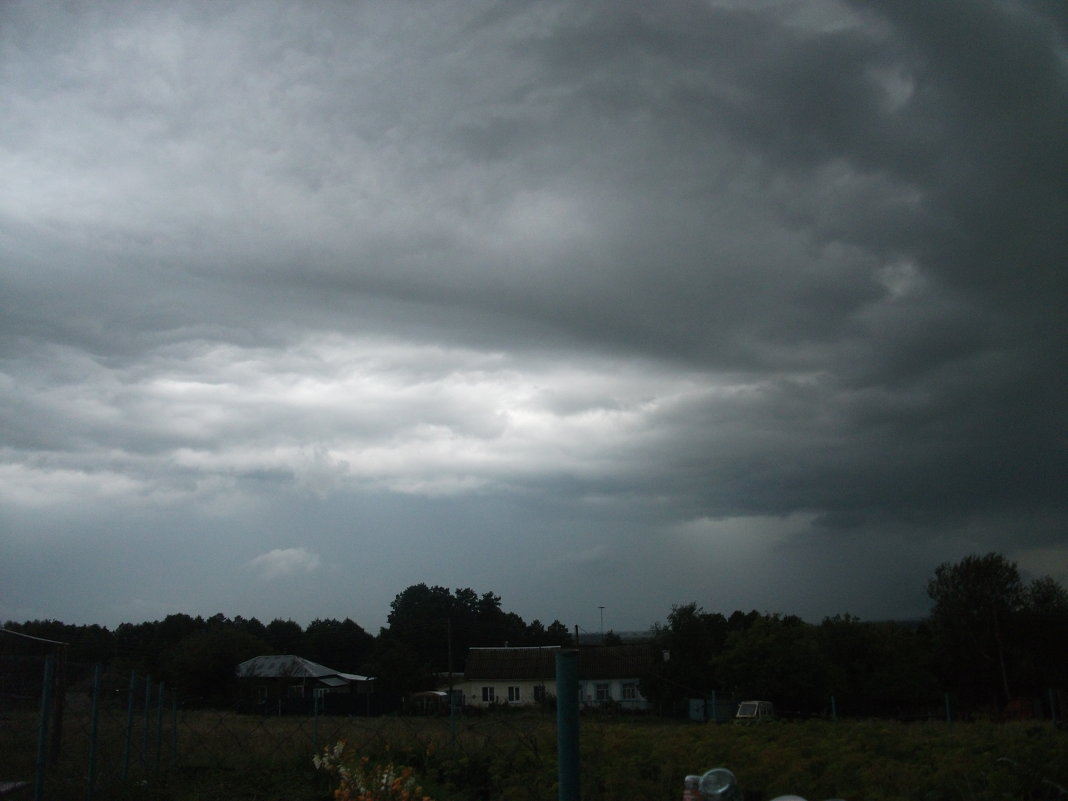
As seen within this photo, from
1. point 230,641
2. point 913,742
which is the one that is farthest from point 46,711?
point 230,641

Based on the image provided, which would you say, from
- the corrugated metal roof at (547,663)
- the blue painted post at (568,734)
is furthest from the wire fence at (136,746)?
the corrugated metal roof at (547,663)

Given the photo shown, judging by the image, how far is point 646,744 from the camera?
13023mm

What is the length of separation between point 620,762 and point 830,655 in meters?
30.0

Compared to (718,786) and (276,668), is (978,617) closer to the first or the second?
(276,668)

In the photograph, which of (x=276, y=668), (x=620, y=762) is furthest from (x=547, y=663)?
A: (x=620, y=762)

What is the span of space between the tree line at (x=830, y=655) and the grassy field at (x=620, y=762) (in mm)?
13315

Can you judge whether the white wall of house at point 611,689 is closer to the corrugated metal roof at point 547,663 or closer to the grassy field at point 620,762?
the corrugated metal roof at point 547,663

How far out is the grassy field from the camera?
9.58m

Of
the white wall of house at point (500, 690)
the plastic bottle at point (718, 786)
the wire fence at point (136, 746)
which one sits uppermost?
the plastic bottle at point (718, 786)

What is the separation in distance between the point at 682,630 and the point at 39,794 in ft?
135

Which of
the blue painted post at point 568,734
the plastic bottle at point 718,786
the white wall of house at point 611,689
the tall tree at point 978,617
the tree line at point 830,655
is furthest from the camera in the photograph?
the white wall of house at point 611,689

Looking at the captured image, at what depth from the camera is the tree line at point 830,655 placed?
36.2 metres

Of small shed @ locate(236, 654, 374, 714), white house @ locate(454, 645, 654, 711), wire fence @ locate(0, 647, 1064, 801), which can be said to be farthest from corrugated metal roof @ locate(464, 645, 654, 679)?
wire fence @ locate(0, 647, 1064, 801)

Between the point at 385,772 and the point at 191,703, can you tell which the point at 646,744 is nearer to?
the point at 385,772
